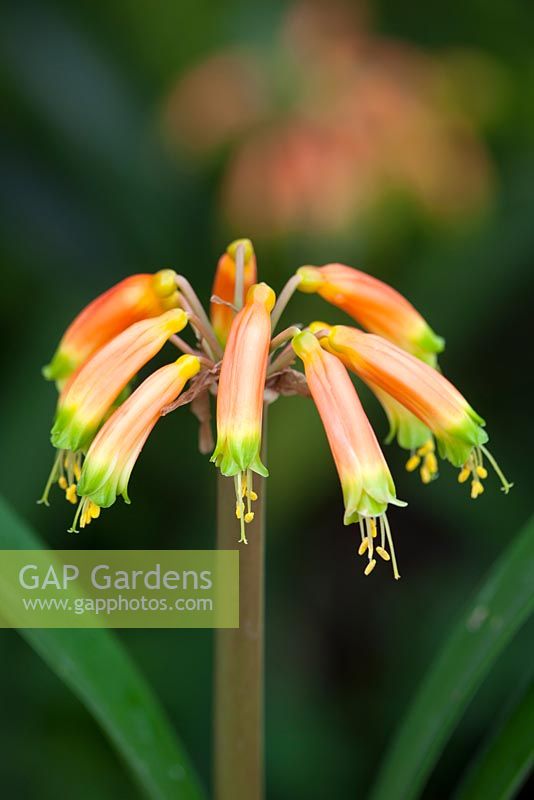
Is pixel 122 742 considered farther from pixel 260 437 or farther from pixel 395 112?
pixel 395 112

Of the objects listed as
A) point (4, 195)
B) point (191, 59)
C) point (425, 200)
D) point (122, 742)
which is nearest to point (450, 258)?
point (425, 200)

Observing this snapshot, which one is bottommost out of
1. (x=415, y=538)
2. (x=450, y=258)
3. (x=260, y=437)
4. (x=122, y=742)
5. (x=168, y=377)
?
(x=122, y=742)

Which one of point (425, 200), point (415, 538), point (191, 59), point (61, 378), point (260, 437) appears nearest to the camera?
point (260, 437)

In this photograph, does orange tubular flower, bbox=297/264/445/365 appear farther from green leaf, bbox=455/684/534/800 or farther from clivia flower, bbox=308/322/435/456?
green leaf, bbox=455/684/534/800

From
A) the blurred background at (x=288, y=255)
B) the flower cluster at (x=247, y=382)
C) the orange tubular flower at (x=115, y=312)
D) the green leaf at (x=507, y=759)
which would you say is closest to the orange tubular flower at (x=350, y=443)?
the flower cluster at (x=247, y=382)

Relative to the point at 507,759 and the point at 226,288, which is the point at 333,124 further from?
the point at 507,759

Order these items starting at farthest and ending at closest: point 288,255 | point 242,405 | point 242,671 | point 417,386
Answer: point 288,255, point 242,671, point 417,386, point 242,405

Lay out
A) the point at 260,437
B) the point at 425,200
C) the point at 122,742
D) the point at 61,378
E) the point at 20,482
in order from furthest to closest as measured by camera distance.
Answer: the point at 425,200 < the point at 20,482 < the point at 61,378 < the point at 122,742 < the point at 260,437

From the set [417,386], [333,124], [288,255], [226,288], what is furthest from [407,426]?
[333,124]
